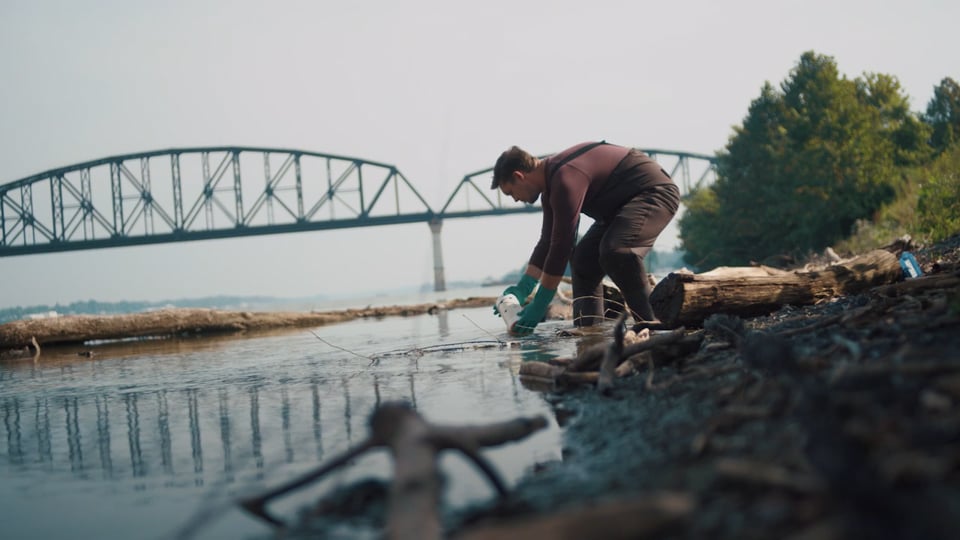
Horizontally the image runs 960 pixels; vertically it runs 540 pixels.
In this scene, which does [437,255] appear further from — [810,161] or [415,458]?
[415,458]

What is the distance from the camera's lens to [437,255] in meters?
91.0

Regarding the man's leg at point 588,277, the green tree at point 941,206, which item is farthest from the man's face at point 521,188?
the green tree at point 941,206

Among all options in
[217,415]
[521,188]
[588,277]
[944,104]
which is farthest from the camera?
[944,104]

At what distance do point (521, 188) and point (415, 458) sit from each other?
13.8ft

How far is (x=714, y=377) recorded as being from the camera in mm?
2764

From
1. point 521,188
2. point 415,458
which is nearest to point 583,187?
point 521,188

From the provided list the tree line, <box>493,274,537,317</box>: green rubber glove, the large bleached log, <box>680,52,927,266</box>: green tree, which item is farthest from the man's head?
<box>680,52,927,266</box>: green tree

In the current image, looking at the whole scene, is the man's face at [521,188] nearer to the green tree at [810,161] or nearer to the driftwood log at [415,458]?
the driftwood log at [415,458]

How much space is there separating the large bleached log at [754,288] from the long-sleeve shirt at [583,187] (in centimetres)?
80

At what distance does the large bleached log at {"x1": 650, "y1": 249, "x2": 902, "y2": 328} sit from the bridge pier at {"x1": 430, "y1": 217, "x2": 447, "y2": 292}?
75045 millimetres

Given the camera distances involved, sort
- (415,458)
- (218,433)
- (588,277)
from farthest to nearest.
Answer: (588,277), (218,433), (415,458)

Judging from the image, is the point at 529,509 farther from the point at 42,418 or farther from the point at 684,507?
the point at 42,418

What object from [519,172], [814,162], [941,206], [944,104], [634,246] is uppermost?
[944,104]

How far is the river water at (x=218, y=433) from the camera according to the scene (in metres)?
2.16
